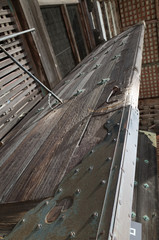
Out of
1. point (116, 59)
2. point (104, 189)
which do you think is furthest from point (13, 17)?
point (104, 189)

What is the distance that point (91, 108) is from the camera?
63.6 inches

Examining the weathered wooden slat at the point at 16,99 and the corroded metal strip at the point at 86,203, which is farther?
the weathered wooden slat at the point at 16,99

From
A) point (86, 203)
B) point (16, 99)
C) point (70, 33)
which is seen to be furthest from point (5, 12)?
point (86, 203)

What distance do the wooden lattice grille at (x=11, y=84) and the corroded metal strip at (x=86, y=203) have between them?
1.72 metres

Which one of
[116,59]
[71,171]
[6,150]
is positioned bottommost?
[6,150]

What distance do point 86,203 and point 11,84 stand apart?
227 centimetres

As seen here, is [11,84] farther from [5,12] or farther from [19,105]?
[5,12]

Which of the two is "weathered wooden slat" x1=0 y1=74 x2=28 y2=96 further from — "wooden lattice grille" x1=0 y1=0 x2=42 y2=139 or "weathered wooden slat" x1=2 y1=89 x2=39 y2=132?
"weathered wooden slat" x1=2 y1=89 x2=39 y2=132

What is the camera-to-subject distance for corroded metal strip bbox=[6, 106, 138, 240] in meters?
0.73

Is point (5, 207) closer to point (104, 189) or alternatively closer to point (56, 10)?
point (104, 189)

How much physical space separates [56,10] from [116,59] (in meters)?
2.20

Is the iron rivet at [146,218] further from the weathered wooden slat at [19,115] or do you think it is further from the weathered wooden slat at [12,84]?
the weathered wooden slat at [12,84]

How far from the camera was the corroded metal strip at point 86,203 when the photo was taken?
2.40ft

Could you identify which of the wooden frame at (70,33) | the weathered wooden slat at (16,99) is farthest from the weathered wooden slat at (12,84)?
the wooden frame at (70,33)
